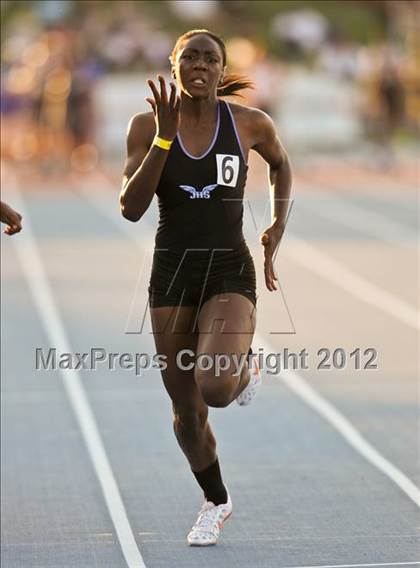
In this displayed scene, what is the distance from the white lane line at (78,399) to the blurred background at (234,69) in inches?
305

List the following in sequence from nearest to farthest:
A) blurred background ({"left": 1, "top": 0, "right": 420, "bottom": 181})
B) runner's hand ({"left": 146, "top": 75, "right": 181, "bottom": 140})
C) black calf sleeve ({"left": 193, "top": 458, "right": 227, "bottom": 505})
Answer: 1. runner's hand ({"left": 146, "top": 75, "right": 181, "bottom": 140})
2. black calf sleeve ({"left": 193, "top": 458, "right": 227, "bottom": 505})
3. blurred background ({"left": 1, "top": 0, "right": 420, "bottom": 181})

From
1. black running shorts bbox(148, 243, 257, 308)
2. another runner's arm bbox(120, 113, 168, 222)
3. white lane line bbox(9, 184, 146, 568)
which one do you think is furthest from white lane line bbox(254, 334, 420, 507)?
another runner's arm bbox(120, 113, 168, 222)

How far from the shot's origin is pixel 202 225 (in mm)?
7020

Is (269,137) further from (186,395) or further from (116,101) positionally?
(116,101)

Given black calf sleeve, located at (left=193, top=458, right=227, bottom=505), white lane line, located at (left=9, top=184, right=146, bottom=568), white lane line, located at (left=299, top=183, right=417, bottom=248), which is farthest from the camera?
white lane line, located at (left=299, top=183, right=417, bottom=248)

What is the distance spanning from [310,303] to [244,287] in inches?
375

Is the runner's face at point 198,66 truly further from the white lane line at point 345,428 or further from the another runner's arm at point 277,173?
the white lane line at point 345,428

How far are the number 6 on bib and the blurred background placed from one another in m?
19.9

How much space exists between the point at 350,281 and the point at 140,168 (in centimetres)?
1162

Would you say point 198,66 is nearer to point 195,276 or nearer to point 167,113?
point 167,113

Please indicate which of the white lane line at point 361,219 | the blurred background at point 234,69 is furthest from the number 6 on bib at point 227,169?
the blurred background at point 234,69

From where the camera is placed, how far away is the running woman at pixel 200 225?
22.7ft

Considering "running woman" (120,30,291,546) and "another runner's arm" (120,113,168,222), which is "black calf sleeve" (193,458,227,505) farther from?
"another runner's arm" (120,113,168,222)

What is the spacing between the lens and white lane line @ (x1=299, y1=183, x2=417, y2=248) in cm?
2280
